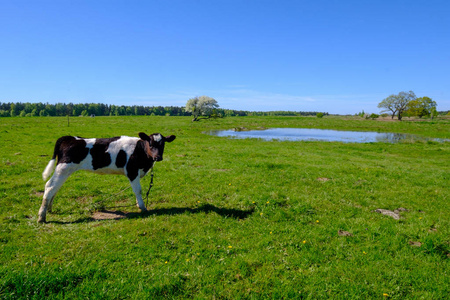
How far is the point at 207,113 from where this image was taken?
280ft

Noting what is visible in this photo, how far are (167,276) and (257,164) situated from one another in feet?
38.2

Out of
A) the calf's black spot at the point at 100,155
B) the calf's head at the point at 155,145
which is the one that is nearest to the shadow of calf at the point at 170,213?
the calf's black spot at the point at 100,155

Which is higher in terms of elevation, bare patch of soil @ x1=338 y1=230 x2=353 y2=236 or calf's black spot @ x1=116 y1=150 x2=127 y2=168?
calf's black spot @ x1=116 y1=150 x2=127 y2=168

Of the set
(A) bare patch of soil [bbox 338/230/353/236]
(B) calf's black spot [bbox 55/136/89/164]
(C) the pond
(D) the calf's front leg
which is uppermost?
(B) calf's black spot [bbox 55/136/89/164]

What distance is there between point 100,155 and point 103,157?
12cm

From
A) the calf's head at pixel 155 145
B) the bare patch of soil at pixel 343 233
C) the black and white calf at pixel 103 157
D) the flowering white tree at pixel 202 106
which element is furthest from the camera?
the flowering white tree at pixel 202 106

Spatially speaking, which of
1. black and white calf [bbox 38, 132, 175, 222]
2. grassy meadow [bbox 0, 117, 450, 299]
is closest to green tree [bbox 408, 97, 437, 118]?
grassy meadow [bbox 0, 117, 450, 299]

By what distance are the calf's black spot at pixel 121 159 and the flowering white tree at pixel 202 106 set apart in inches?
3019

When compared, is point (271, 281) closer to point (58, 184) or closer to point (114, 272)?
point (114, 272)

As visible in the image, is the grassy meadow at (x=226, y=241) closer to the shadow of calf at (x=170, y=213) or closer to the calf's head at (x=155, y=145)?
the shadow of calf at (x=170, y=213)

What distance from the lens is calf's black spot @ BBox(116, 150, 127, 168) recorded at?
8258mm

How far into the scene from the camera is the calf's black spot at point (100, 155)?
803 cm

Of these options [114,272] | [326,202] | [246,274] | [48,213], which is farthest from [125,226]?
[326,202]

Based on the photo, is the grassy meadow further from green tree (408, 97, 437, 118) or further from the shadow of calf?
green tree (408, 97, 437, 118)
